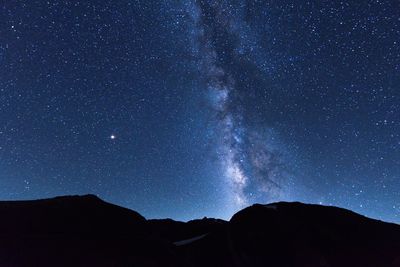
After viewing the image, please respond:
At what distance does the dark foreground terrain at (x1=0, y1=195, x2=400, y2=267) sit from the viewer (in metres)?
2.92

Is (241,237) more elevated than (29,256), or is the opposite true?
(241,237)

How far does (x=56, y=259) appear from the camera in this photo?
284 centimetres

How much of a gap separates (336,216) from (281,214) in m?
0.80

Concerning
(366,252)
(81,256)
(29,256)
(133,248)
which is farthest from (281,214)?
(29,256)

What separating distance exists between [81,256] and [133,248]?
0.51m

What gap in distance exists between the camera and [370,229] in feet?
13.1

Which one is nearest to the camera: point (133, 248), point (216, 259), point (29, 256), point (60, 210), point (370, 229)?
point (29, 256)

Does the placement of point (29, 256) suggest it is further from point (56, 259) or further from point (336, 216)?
point (336, 216)

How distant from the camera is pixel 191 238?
4176 millimetres

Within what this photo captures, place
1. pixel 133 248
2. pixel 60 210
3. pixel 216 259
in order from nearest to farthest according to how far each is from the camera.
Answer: pixel 133 248
pixel 60 210
pixel 216 259

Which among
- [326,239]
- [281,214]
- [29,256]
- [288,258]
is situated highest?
[281,214]

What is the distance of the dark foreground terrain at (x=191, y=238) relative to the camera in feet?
9.57

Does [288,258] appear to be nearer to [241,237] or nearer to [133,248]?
[241,237]

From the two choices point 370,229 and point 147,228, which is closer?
point 147,228
